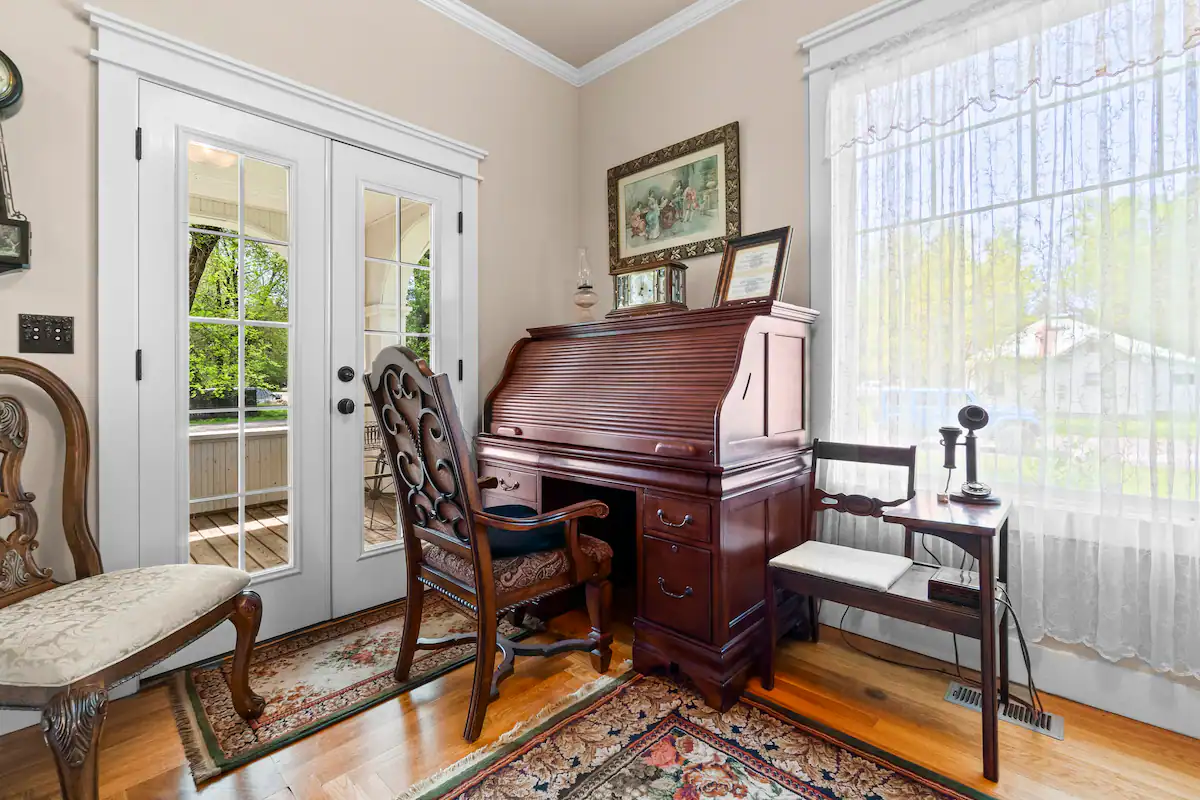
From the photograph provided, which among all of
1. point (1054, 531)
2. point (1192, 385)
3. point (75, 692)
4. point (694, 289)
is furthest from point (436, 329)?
point (1192, 385)

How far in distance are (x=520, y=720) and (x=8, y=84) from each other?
2.50 metres

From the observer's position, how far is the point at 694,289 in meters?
2.83

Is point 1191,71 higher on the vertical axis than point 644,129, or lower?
lower

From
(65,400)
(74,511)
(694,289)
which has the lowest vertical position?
(74,511)

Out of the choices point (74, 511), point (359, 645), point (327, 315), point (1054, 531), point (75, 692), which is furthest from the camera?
point (327, 315)

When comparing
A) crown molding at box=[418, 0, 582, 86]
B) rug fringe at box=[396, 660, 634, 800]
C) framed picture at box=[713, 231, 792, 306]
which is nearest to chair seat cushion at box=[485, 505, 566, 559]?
rug fringe at box=[396, 660, 634, 800]

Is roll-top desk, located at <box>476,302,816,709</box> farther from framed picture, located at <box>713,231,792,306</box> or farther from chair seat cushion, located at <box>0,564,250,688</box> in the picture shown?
chair seat cushion, located at <box>0,564,250,688</box>

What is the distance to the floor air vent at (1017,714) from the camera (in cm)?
165

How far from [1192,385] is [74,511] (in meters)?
3.36

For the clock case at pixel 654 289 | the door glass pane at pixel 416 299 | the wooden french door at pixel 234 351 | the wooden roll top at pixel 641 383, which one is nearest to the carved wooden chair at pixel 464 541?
the wooden roll top at pixel 641 383

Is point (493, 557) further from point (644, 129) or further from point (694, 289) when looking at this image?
point (644, 129)

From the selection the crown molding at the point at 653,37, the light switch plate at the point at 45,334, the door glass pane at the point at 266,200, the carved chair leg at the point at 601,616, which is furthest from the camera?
the crown molding at the point at 653,37

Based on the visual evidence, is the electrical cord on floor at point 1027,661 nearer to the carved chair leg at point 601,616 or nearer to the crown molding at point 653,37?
the carved chair leg at point 601,616

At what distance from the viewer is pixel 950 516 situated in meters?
1.55
